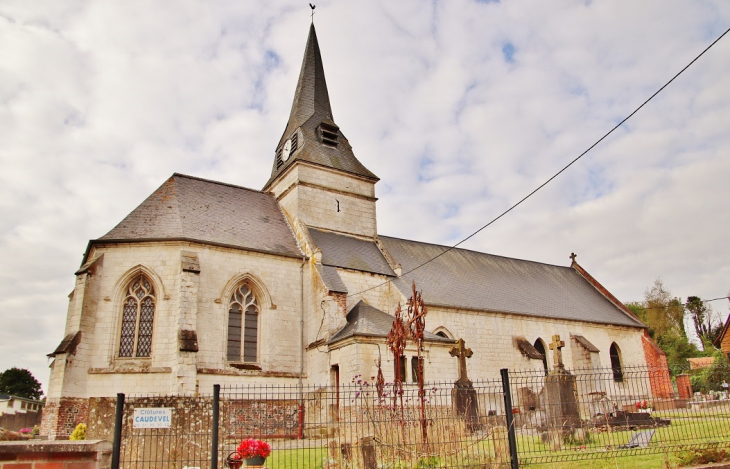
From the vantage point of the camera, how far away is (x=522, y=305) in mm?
26516

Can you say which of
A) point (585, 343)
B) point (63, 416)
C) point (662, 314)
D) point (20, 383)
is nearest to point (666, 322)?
point (662, 314)

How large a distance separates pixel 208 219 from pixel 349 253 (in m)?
5.80

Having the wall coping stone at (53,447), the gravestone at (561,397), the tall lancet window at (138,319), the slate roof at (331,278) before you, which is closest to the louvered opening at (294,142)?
the slate roof at (331,278)

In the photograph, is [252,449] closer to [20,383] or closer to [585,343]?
[585,343]

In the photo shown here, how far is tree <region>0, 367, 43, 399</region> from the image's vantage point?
6038cm

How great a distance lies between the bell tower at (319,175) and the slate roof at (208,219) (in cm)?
131

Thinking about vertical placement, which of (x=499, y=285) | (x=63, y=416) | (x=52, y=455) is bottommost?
(x=52, y=455)

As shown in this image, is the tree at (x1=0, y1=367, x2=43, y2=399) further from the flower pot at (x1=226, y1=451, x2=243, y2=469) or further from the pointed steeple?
the flower pot at (x1=226, y1=451, x2=243, y2=469)

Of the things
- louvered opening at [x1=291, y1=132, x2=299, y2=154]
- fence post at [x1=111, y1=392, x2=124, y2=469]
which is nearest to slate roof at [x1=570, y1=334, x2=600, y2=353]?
louvered opening at [x1=291, y1=132, x2=299, y2=154]

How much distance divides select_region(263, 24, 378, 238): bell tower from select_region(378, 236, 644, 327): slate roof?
258 cm

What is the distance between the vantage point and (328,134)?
26.4 m

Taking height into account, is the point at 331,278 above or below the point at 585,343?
above

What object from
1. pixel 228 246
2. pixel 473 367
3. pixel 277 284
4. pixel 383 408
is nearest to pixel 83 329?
pixel 228 246

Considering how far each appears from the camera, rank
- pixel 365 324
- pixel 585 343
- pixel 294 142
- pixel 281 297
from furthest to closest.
A: pixel 585 343
pixel 294 142
pixel 281 297
pixel 365 324
